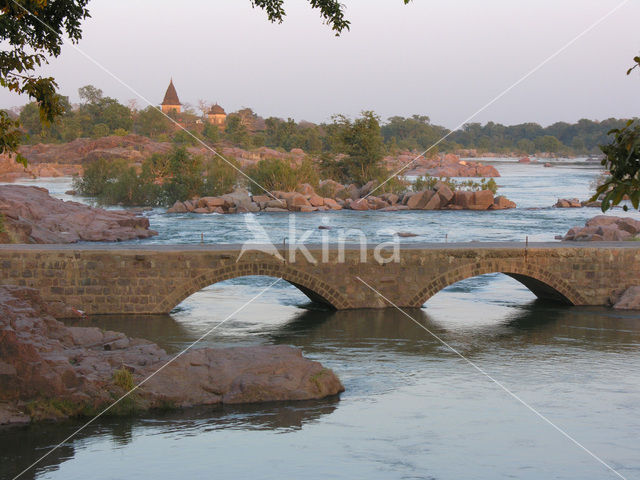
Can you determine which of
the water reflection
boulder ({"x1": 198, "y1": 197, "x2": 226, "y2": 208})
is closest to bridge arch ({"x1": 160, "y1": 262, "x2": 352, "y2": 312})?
the water reflection

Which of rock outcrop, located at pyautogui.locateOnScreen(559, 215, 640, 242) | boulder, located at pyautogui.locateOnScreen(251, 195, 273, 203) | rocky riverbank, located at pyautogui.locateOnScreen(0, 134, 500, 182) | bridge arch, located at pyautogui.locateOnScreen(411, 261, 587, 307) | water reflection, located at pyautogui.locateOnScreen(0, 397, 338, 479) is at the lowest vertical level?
water reflection, located at pyautogui.locateOnScreen(0, 397, 338, 479)

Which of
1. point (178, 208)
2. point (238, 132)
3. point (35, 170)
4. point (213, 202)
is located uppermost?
point (238, 132)

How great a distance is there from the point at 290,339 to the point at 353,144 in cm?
4937

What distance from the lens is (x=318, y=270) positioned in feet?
75.5

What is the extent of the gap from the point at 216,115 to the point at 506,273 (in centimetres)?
12862

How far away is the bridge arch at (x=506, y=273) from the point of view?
77.7 ft

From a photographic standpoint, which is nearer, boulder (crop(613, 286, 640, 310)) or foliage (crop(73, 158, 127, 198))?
boulder (crop(613, 286, 640, 310))

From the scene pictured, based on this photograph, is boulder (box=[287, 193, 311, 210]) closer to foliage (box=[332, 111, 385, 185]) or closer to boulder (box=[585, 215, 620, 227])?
foliage (box=[332, 111, 385, 185])

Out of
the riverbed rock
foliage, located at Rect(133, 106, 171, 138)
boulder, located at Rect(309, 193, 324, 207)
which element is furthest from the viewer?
foliage, located at Rect(133, 106, 171, 138)

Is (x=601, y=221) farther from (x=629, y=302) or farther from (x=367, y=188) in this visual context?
(x=367, y=188)

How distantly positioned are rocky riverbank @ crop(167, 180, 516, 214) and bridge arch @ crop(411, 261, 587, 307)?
33391 mm

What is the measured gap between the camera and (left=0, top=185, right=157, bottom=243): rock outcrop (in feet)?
120

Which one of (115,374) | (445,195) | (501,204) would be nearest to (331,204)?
(445,195)

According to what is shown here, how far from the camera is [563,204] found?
203 ft
